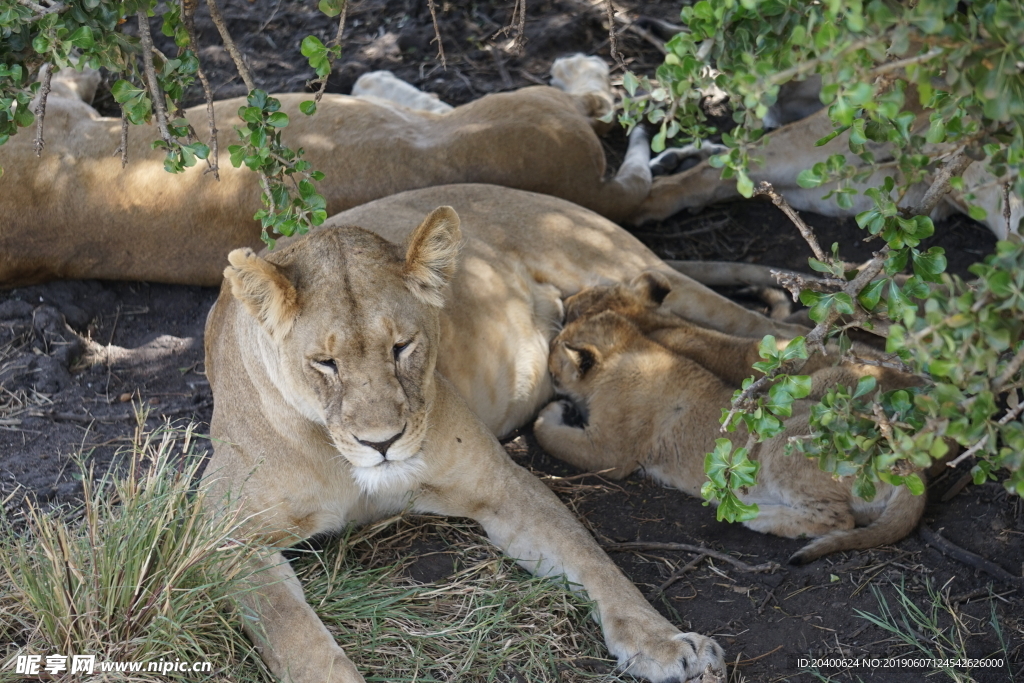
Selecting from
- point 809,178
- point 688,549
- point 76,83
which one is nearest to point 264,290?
point 809,178

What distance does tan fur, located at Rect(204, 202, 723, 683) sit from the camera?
2.97 metres

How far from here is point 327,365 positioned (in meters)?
3.00

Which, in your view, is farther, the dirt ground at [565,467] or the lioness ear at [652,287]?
the lioness ear at [652,287]

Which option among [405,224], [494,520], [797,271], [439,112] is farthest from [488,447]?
[439,112]

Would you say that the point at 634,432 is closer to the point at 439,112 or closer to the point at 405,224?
the point at 405,224

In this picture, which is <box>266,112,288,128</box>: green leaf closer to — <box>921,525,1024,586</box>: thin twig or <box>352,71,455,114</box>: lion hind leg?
<box>921,525,1024,586</box>: thin twig

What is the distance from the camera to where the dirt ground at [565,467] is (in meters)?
3.43

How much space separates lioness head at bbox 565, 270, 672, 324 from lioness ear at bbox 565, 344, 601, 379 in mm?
244

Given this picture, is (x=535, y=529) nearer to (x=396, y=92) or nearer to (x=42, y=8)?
(x=42, y=8)

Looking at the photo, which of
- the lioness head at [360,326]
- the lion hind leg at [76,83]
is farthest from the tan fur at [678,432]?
the lion hind leg at [76,83]

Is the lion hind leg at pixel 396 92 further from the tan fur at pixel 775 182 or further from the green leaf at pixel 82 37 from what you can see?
the green leaf at pixel 82 37

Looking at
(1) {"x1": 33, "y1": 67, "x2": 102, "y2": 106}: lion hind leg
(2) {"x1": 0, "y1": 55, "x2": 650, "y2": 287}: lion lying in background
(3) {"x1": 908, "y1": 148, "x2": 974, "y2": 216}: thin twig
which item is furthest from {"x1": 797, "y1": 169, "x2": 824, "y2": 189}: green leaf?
(1) {"x1": 33, "y1": 67, "x2": 102, "y2": 106}: lion hind leg

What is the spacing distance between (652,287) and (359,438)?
1.99 m

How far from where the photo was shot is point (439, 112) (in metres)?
5.95
